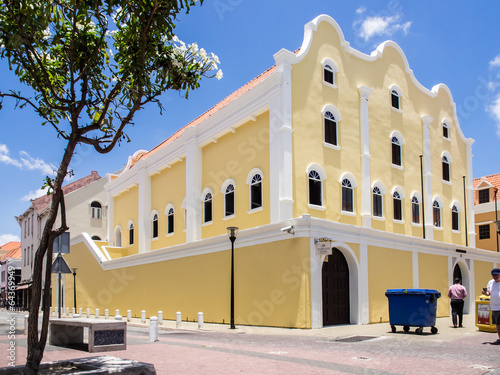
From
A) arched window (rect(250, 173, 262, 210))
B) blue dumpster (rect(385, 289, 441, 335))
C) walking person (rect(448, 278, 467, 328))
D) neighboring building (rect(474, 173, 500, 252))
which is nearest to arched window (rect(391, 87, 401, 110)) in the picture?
arched window (rect(250, 173, 262, 210))

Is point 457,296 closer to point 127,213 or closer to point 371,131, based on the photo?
point 371,131

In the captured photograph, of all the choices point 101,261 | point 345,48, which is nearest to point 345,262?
point 345,48

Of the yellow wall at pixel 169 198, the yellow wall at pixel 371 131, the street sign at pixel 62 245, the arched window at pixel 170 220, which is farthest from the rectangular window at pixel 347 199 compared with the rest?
the street sign at pixel 62 245

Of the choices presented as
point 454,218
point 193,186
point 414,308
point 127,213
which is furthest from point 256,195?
point 127,213

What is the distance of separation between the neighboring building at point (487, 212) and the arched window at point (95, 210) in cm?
3332

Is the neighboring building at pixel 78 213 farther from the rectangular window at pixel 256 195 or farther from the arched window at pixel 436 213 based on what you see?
the arched window at pixel 436 213

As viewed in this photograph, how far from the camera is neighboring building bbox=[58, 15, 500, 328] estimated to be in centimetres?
1945

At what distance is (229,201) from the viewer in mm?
23484

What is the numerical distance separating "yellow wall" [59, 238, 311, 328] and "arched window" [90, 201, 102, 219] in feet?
56.1

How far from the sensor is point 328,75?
2236 centimetres

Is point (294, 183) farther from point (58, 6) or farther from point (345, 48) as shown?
point (58, 6)

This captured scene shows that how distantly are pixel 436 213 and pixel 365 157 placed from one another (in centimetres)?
686

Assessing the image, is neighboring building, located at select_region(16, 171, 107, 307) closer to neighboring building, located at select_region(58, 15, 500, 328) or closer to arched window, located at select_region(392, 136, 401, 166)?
neighboring building, located at select_region(58, 15, 500, 328)

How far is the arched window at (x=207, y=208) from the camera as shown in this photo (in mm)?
24895
